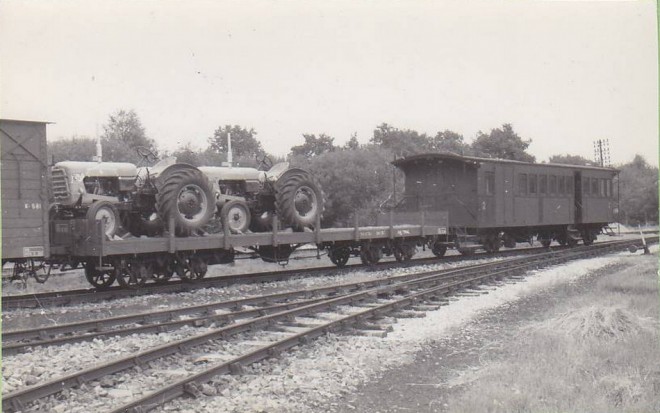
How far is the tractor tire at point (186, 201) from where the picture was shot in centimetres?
1226

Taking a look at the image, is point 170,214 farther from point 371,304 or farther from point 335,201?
point 335,201

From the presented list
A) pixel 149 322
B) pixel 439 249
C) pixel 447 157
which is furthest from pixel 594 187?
pixel 149 322

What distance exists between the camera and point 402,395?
565 centimetres

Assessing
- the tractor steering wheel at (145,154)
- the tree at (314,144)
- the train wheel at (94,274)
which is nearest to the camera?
the train wheel at (94,274)

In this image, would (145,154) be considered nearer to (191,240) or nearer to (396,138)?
(191,240)

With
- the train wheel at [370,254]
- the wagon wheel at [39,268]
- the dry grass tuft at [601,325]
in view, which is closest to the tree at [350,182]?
the train wheel at [370,254]

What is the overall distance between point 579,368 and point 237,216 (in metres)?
9.07

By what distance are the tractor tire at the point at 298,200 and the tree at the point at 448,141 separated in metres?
40.7

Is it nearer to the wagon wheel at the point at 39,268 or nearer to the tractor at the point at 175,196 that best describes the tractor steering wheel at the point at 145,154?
the tractor at the point at 175,196

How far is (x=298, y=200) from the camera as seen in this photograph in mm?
14922

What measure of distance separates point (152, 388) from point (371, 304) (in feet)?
16.6

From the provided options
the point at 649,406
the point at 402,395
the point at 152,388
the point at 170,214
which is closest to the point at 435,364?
the point at 402,395

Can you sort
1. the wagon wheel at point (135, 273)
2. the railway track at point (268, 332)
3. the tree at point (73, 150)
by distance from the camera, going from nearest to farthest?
the railway track at point (268, 332) → the wagon wheel at point (135, 273) → the tree at point (73, 150)

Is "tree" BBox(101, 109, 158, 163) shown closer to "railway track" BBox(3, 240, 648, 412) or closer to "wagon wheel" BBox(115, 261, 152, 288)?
"wagon wheel" BBox(115, 261, 152, 288)
